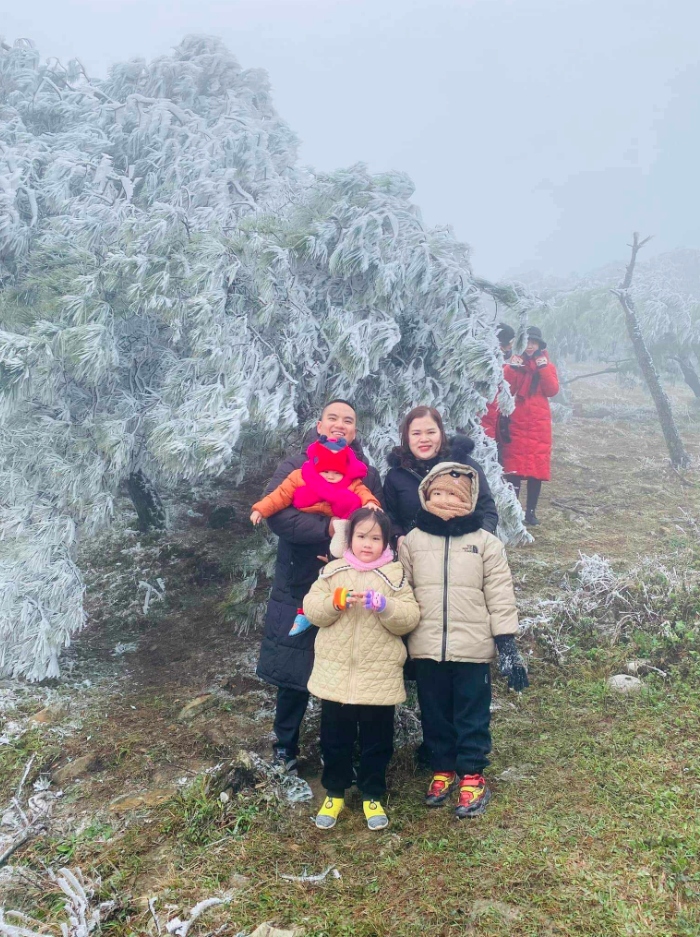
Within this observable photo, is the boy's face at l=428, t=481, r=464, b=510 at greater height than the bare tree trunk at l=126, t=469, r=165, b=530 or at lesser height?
greater

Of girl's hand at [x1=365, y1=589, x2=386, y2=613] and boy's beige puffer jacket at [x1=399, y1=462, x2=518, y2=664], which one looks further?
boy's beige puffer jacket at [x1=399, y1=462, x2=518, y2=664]

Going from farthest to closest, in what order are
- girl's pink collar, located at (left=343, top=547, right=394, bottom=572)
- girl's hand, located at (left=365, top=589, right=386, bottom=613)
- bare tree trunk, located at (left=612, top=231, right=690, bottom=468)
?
1. bare tree trunk, located at (left=612, top=231, right=690, bottom=468)
2. girl's pink collar, located at (left=343, top=547, right=394, bottom=572)
3. girl's hand, located at (left=365, top=589, right=386, bottom=613)

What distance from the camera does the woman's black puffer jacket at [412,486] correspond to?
378cm

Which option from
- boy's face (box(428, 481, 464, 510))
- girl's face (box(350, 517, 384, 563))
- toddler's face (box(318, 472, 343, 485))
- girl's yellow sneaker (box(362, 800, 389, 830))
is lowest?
girl's yellow sneaker (box(362, 800, 389, 830))

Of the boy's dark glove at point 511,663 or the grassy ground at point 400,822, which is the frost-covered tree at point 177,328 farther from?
the boy's dark glove at point 511,663

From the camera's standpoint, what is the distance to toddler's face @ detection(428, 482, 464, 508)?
3.53 meters

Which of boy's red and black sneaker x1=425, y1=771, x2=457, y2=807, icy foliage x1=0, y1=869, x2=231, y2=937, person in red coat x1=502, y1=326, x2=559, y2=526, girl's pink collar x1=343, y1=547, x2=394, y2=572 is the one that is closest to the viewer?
icy foliage x1=0, y1=869, x2=231, y2=937

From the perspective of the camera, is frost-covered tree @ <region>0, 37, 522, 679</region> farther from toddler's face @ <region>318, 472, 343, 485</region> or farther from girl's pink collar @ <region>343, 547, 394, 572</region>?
girl's pink collar @ <region>343, 547, 394, 572</region>

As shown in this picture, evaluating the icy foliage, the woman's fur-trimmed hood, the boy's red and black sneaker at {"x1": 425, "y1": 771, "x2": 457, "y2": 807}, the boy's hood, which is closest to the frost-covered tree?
the woman's fur-trimmed hood

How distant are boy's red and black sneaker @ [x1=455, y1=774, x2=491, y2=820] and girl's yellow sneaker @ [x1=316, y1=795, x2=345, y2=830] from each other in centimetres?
68

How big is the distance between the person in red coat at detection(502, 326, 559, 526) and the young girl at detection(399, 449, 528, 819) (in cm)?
439

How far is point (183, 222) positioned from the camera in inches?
197

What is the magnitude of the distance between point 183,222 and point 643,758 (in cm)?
516

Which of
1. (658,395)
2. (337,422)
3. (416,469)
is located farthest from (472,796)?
(658,395)
